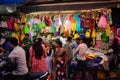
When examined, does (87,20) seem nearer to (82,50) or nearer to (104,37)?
(104,37)

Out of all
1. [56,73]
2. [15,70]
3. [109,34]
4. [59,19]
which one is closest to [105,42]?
[109,34]

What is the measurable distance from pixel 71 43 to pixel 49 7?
182 cm

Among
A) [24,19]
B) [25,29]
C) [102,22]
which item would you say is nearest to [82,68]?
[102,22]

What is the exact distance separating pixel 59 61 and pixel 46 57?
0.80m

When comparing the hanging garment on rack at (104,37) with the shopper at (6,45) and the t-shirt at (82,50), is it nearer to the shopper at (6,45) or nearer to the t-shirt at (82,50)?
the t-shirt at (82,50)

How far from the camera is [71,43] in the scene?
1448cm

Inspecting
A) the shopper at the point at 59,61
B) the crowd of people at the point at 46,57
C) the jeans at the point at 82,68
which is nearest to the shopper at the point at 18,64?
the crowd of people at the point at 46,57

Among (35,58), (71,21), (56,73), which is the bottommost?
(56,73)

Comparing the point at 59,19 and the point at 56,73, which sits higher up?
the point at 59,19

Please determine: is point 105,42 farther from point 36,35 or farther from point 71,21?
point 36,35

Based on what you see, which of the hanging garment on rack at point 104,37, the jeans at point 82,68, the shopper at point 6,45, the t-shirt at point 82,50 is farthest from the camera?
the hanging garment on rack at point 104,37

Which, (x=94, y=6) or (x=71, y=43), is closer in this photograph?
(x=94, y=6)

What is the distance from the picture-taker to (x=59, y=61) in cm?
1188

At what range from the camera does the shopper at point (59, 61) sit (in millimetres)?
11691
